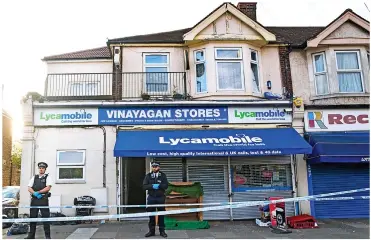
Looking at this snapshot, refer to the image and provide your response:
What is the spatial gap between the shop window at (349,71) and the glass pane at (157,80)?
250 inches

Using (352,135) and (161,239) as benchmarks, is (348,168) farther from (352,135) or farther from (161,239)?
(161,239)

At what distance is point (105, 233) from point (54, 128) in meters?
4.33

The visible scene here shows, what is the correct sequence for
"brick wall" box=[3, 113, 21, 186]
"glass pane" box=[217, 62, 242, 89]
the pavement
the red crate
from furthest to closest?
1. "brick wall" box=[3, 113, 21, 186]
2. "glass pane" box=[217, 62, 242, 89]
3. the red crate
4. the pavement

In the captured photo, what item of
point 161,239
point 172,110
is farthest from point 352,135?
point 161,239

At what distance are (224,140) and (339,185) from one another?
4.41 m

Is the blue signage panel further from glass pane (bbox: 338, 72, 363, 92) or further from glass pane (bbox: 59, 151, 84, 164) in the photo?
glass pane (bbox: 338, 72, 363, 92)

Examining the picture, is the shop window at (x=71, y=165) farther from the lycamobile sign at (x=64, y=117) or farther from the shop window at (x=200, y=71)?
the shop window at (x=200, y=71)

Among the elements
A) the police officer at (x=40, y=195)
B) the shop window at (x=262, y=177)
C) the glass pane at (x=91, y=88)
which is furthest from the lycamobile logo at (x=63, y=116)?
the shop window at (x=262, y=177)

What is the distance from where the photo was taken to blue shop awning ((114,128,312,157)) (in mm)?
10273

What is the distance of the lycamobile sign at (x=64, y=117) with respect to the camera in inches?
446

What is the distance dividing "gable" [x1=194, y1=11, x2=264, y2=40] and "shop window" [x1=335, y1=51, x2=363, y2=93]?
122 inches

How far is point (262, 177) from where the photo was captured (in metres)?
11.6

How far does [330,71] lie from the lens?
40.5ft

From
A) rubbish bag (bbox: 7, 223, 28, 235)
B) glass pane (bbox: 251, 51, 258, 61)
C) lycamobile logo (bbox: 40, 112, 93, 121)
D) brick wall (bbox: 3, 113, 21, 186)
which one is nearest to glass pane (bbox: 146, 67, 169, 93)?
lycamobile logo (bbox: 40, 112, 93, 121)
